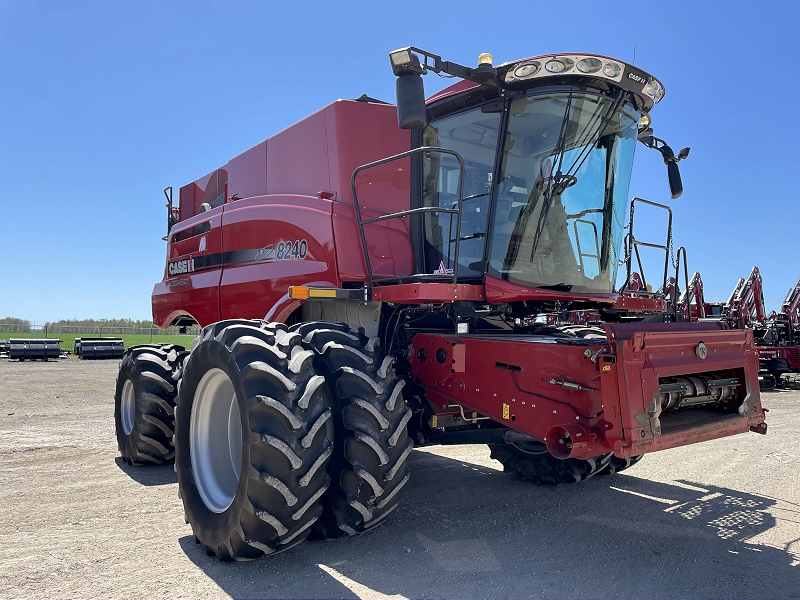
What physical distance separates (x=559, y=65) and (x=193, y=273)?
14.7 feet

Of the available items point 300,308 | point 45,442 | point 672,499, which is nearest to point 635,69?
point 300,308

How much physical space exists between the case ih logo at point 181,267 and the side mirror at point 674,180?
495cm

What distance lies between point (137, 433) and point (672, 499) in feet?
16.8

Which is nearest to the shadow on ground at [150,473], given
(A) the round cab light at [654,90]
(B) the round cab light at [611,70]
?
(B) the round cab light at [611,70]

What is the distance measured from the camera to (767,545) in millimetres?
4125

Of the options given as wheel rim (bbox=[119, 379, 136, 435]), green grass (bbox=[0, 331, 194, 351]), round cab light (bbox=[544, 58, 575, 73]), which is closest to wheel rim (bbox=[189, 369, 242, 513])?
wheel rim (bbox=[119, 379, 136, 435])

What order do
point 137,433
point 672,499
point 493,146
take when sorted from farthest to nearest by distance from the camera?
point 137,433
point 672,499
point 493,146

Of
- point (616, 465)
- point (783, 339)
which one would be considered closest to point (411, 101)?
point (616, 465)

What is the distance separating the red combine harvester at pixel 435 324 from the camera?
138 inches

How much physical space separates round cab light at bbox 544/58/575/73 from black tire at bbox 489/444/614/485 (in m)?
3.06

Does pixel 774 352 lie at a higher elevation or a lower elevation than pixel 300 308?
lower

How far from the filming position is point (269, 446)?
3.45 metres

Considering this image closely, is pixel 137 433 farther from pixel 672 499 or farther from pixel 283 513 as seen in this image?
pixel 672 499

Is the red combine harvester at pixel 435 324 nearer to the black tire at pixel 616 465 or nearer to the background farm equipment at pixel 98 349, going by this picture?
the black tire at pixel 616 465
